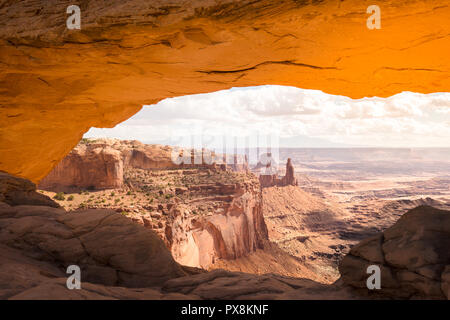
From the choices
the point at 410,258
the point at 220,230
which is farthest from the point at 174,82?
the point at 220,230

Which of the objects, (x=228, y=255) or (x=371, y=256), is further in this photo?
(x=228, y=255)

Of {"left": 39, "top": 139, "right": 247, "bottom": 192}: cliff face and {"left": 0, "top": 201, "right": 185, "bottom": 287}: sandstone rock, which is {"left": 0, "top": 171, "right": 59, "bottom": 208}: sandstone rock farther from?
{"left": 39, "top": 139, "right": 247, "bottom": 192}: cliff face

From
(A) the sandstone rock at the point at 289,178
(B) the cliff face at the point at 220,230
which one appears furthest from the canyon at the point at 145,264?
(A) the sandstone rock at the point at 289,178

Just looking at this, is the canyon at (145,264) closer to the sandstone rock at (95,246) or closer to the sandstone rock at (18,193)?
the sandstone rock at (95,246)

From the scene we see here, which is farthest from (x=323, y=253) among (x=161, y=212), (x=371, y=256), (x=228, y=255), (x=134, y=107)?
(x=371, y=256)

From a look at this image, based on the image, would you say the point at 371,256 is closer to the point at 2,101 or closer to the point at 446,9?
the point at 446,9

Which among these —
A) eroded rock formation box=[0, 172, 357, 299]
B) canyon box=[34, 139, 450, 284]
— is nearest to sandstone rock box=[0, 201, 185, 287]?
eroded rock formation box=[0, 172, 357, 299]
